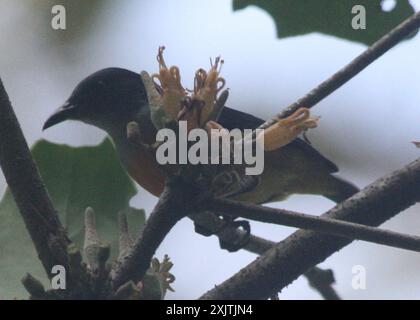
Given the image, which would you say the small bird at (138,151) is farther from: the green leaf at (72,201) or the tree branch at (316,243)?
the tree branch at (316,243)

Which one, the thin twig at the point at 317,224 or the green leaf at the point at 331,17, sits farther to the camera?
the green leaf at the point at 331,17

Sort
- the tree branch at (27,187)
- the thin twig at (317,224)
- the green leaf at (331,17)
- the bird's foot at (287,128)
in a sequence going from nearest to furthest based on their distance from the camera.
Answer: the thin twig at (317,224) → the bird's foot at (287,128) → the tree branch at (27,187) → the green leaf at (331,17)

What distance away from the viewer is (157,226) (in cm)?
170

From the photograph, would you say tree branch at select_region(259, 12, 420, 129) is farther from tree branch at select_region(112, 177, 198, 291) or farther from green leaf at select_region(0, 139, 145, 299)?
green leaf at select_region(0, 139, 145, 299)

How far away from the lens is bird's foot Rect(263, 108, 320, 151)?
168 centimetres

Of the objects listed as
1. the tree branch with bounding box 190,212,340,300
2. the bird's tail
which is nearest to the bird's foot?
the tree branch with bounding box 190,212,340,300

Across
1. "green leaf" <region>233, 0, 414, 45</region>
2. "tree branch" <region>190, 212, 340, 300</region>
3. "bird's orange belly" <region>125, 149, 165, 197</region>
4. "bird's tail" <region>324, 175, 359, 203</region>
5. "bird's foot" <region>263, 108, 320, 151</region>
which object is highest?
"green leaf" <region>233, 0, 414, 45</region>

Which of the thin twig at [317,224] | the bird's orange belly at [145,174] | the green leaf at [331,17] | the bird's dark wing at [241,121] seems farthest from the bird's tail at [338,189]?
the thin twig at [317,224]

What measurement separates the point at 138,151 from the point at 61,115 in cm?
30

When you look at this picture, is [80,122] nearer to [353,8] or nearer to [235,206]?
[353,8]

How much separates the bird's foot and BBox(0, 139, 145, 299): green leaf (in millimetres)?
630

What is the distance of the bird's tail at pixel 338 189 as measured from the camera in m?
3.29

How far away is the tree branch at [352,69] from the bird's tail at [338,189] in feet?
4.84
